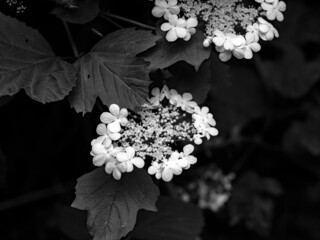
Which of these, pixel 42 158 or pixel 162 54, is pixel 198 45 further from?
pixel 42 158

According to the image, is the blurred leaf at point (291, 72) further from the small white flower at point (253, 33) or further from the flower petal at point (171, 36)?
the flower petal at point (171, 36)

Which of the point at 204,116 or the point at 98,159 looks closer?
the point at 98,159

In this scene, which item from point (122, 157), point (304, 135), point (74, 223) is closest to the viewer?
point (122, 157)

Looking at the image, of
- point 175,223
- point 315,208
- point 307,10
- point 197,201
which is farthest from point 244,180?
point 307,10

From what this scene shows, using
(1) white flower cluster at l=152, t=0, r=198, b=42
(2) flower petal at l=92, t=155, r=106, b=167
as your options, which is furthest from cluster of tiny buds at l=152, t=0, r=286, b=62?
(2) flower petal at l=92, t=155, r=106, b=167

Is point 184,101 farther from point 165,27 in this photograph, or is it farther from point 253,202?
point 253,202

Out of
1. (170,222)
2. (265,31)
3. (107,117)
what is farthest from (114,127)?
(170,222)

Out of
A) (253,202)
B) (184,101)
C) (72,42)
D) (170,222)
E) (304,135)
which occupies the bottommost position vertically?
(253,202)
